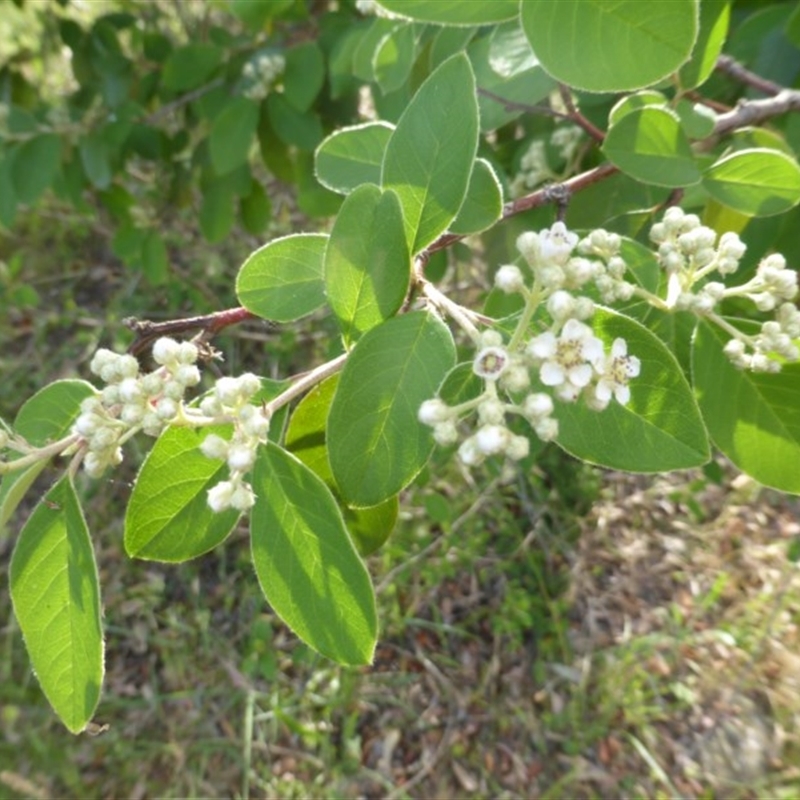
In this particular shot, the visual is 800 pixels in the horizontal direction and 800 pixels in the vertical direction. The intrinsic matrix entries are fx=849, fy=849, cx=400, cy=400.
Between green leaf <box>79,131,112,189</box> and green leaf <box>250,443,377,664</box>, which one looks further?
green leaf <box>79,131,112,189</box>

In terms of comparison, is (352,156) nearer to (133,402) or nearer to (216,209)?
(133,402)

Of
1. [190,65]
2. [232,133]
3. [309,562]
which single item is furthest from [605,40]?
[190,65]

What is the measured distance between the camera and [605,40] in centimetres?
114

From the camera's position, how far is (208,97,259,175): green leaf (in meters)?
2.42

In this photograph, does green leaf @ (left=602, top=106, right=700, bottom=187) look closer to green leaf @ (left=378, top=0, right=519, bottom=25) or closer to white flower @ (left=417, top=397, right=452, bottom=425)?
green leaf @ (left=378, top=0, right=519, bottom=25)

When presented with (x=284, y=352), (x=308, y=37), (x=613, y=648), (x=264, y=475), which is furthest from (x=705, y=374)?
(x=284, y=352)

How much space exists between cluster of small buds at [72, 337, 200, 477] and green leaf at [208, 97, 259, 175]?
1.47 m

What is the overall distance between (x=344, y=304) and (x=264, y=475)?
0.79ft

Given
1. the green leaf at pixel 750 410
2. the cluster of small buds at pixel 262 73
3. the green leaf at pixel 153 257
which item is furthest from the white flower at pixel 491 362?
the green leaf at pixel 153 257

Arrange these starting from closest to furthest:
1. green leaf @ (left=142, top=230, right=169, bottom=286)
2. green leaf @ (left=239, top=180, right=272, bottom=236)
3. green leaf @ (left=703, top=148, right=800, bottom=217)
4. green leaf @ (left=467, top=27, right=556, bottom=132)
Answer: green leaf @ (left=703, top=148, right=800, bottom=217), green leaf @ (left=467, top=27, right=556, bottom=132), green leaf @ (left=239, top=180, right=272, bottom=236), green leaf @ (left=142, top=230, right=169, bottom=286)

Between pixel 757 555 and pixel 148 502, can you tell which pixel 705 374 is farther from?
pixel 757 555

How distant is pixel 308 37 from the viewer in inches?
102

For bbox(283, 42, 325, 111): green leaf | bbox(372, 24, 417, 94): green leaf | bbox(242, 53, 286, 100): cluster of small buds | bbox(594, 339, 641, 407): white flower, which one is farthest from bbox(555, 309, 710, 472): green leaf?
bbox(242, 53, 286, 100): cluster of small buds

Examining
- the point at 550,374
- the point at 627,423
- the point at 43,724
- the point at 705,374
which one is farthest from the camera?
the point at 43,724
